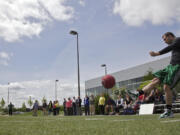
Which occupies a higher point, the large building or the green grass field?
the large building

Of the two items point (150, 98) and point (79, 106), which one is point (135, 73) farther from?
point (150, 98)

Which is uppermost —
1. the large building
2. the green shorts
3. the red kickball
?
the large building

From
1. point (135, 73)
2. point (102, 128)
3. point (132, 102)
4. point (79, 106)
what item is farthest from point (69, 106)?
point (135, 73)

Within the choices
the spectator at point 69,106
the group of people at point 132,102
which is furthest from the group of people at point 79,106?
the group of people at point 132,102

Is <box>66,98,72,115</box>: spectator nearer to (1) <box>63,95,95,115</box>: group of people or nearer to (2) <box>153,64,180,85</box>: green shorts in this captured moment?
(1) <box>63,95,95,115</box>: group of people

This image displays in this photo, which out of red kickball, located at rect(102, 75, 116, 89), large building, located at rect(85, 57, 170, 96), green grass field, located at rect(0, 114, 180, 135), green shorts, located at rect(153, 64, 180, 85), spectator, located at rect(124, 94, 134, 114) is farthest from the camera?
large building, located at rect(85, 57, 170, 96)

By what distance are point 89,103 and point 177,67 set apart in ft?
51.6

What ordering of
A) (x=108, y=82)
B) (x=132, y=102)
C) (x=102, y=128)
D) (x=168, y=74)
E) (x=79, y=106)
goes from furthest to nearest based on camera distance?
(x=79, y=106) < (x=132, y=102) < (x=108, y=82) < (x=168, y=74) < (x=102, y=128)

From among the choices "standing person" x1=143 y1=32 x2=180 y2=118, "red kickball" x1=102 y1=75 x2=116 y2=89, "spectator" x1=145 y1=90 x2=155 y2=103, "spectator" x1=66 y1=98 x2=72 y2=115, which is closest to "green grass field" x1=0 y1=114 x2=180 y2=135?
"standing person" x1=143 y1=32 x2=180 y2=118

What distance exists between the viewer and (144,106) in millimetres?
14086

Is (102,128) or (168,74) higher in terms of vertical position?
(168,74)

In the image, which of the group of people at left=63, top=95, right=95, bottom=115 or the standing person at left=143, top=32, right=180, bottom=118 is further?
the group of people at left=63, top=95, right=95, bottom=115

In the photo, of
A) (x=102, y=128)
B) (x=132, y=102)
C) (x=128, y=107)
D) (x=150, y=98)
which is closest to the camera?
(x=102, y=128)

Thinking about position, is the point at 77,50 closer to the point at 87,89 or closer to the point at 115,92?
the point at 115,92
